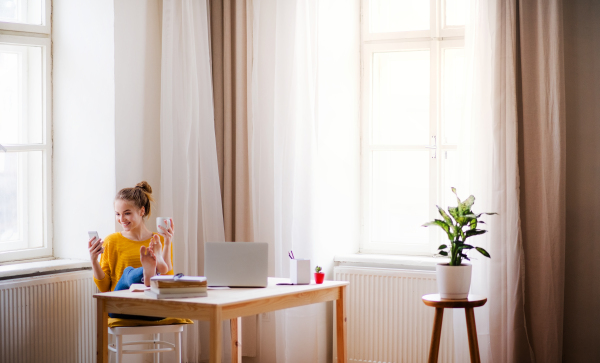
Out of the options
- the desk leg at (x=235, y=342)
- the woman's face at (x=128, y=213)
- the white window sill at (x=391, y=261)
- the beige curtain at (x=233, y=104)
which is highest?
the beige curtain at (x=233, y=104)

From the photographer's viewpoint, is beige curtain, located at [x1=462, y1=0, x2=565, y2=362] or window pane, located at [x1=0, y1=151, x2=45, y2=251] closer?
beige curtain, located at [x1=462, y1=0, x2=565, y2=362]

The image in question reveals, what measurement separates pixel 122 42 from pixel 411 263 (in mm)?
2034

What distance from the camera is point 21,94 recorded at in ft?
11.8

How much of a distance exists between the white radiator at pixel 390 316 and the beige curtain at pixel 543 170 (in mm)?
515

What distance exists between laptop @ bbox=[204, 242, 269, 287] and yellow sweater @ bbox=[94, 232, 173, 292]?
462mm

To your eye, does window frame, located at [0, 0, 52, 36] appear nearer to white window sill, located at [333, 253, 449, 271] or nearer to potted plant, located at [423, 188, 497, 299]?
white window sill, located at [333, 253, 449, 271]

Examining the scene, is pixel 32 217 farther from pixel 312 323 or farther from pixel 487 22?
pixel 487 22

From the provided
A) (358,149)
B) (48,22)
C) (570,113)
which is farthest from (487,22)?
(48,22)

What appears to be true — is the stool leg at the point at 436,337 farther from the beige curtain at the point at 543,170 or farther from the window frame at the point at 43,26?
the window frame at the point at 43,26

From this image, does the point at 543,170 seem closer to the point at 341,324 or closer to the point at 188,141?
the point at 341,324

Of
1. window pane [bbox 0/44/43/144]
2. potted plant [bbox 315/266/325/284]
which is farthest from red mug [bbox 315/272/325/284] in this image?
window pane [bbox 0/44/43/144]

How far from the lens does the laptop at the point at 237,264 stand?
281 cm

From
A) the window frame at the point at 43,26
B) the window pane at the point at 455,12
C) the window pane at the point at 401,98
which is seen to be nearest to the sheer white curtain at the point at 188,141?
the window frame at the point at 43,26

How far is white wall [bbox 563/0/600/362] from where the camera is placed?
3.37 meters
